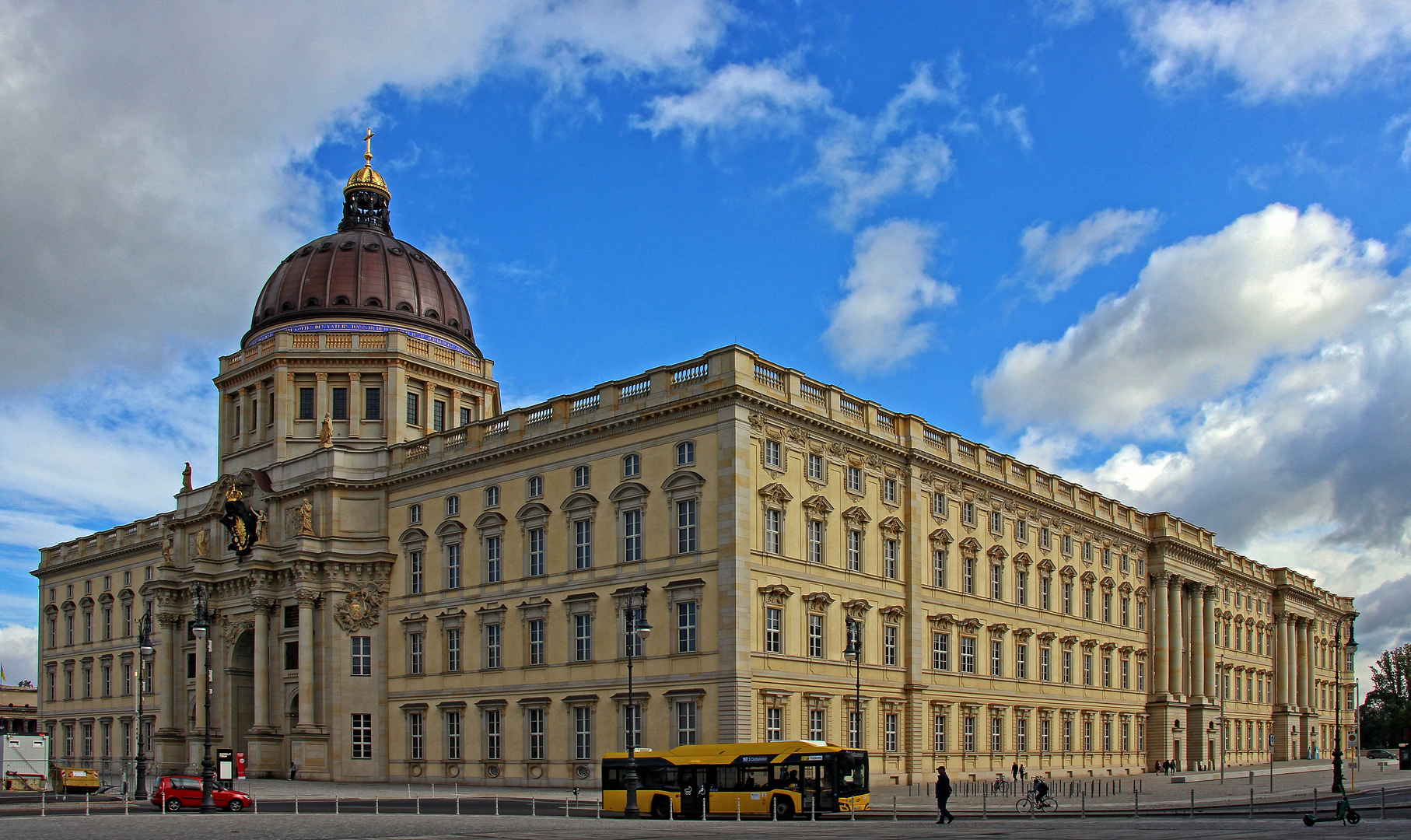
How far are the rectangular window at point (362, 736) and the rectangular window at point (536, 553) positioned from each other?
13.1 meters

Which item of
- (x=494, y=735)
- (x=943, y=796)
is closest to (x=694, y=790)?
(x=943, y=796)

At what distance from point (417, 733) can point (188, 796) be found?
1992 cm

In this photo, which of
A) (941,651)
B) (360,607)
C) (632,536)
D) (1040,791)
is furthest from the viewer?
(360,607)

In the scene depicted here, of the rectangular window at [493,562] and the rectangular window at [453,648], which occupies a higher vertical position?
the rectangular window at [493,562]

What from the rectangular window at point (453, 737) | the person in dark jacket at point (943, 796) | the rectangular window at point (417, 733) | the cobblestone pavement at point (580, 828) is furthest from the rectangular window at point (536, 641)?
the person in dark jacket at point (943, 796)

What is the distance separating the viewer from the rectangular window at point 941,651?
64250mm

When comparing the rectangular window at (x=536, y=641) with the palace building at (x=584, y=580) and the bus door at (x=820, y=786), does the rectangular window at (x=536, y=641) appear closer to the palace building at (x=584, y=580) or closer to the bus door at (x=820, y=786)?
the palace building at (x=584, y=580)

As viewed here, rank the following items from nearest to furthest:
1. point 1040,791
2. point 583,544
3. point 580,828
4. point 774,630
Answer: point 580,828 → point 1040,791 → point 774,630 → point 583,544

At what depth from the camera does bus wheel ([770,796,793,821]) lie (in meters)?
41.8

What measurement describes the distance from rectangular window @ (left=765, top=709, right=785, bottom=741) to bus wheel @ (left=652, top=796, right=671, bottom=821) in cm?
1002

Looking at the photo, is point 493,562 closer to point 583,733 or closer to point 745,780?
point 583,733

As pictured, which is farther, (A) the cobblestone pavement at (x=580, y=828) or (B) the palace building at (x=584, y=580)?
(B) the palace building at (x=584, y=580)

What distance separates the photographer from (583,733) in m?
57.8

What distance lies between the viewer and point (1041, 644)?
243 ft
